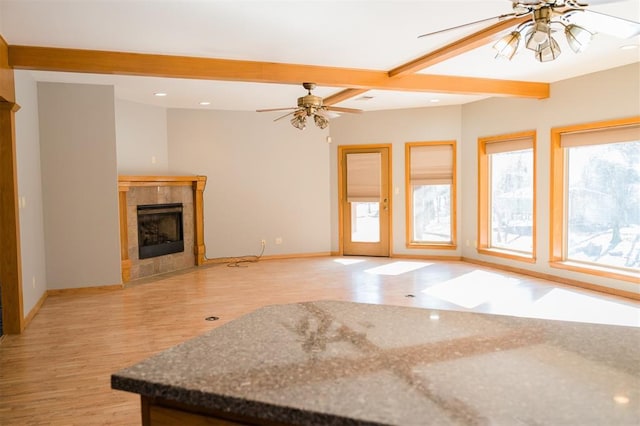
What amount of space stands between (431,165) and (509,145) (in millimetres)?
1462

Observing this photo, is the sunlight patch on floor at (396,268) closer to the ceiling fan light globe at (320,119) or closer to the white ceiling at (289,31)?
the ceiling fan light globe at (320,119)

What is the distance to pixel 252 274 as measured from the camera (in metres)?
7.21

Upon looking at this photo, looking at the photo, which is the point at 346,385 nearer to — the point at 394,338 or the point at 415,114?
the point at 394,338

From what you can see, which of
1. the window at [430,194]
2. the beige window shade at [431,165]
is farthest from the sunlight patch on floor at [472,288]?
the beige window shade at [431,165]

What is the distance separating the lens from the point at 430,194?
8.45 metres

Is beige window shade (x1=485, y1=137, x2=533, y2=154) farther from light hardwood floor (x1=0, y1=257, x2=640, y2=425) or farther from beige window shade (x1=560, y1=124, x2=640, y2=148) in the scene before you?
light hardwood floor (x1=0, y1=257, x2=640, y2=425)

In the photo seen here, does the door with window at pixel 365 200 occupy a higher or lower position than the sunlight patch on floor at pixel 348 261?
higher

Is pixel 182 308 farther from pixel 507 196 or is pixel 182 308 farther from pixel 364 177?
pixel 507 196

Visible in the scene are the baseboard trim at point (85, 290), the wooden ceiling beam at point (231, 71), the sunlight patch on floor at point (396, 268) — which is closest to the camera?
the wooden ceiling beam at point (231, 71)

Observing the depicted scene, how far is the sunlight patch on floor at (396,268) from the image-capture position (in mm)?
7145

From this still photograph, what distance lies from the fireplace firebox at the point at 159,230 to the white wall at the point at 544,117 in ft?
15.2

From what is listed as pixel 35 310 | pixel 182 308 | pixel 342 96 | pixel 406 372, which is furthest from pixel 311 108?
pixel 406 372

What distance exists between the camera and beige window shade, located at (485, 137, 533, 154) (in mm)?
6835

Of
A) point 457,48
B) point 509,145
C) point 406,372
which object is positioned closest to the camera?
point 406,372
